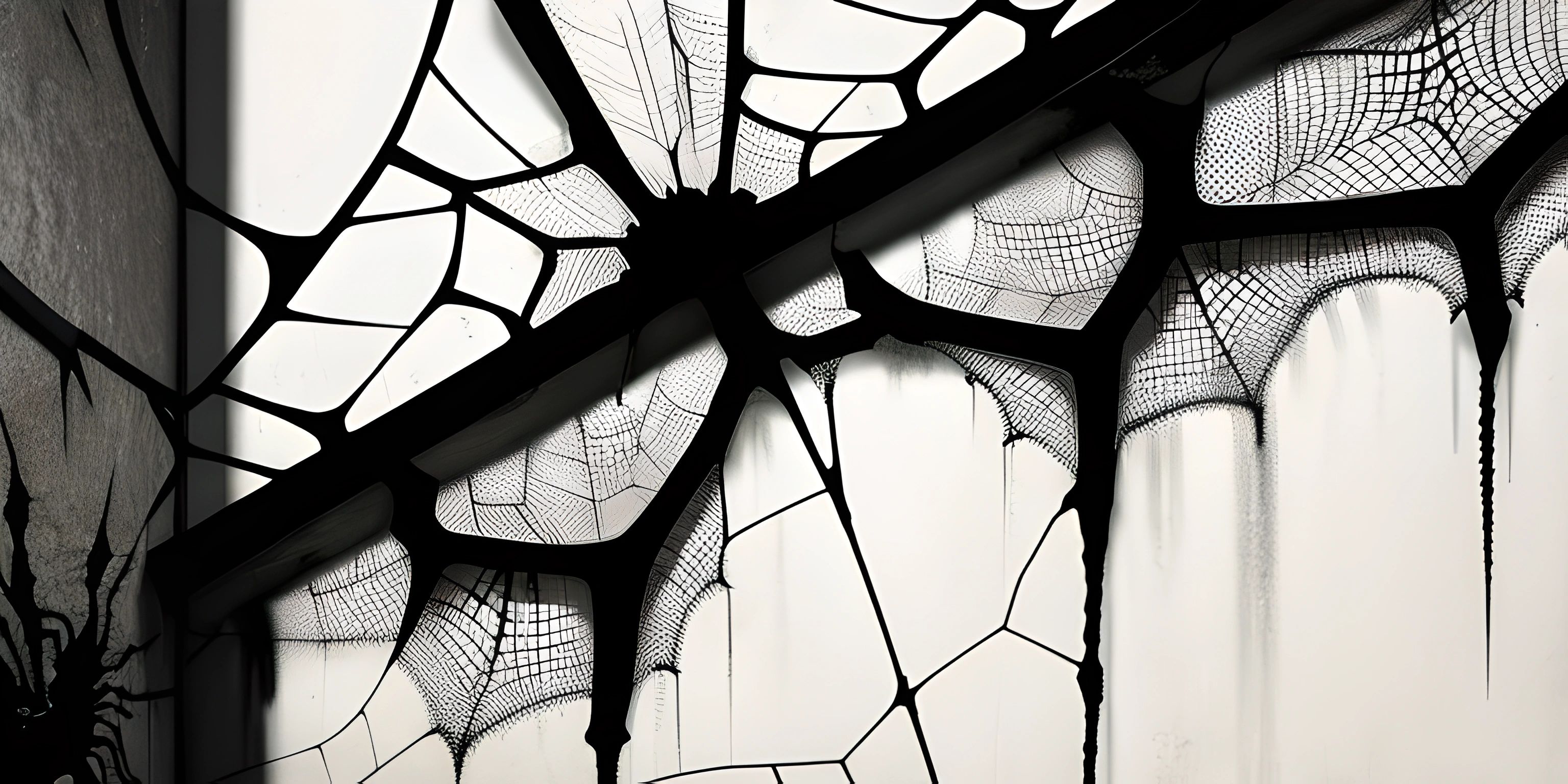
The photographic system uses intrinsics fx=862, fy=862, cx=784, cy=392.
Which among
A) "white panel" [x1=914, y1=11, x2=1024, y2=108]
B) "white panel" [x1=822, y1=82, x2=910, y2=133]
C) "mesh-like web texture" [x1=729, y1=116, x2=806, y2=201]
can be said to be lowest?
"mesh-like web texture" [x1=729, y1=116, x2=806, y2=201]

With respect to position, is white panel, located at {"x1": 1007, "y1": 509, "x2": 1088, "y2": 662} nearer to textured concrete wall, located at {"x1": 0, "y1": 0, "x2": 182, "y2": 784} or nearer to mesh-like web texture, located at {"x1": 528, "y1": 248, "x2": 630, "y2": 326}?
mesh-like web texture, located at {"x1": 528, "y1": 248, "x2": 630, "y2": 326}

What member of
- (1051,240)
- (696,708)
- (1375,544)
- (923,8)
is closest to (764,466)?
(696,708)

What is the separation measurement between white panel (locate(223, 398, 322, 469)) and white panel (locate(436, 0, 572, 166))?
0.33 meters

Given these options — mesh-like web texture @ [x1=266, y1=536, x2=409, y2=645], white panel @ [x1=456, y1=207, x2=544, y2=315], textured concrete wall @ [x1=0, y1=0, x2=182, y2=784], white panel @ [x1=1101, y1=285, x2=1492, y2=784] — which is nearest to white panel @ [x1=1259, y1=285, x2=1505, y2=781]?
white panel @ [x1=1101, y1=285, x2=1492, y2=784]

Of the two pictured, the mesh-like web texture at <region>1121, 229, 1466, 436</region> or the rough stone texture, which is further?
the mesh-like web texture at <region>1121, 229, 1466, 436</region>

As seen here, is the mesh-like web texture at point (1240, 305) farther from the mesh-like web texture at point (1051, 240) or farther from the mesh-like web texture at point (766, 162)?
the mesh-like web texture at point (766, 162)

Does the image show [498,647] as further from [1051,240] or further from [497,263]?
[1051,240]

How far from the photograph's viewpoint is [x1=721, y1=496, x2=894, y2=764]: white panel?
786 mm

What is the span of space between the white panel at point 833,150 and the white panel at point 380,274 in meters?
0.33

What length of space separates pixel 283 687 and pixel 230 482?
0.63 ft

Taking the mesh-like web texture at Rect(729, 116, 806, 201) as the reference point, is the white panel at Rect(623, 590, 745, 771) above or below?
below

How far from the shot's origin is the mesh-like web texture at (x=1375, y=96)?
78cm

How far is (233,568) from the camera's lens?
0.78 metres

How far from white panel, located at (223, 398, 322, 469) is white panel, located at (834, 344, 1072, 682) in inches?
19.2
